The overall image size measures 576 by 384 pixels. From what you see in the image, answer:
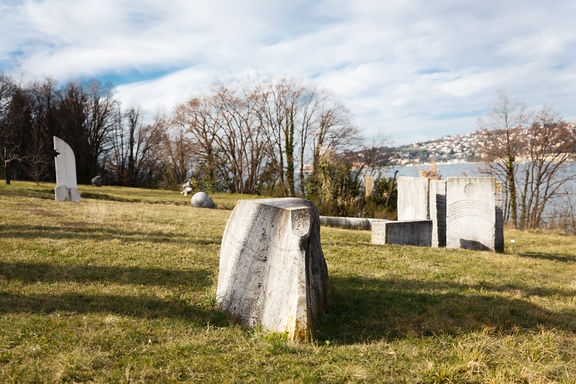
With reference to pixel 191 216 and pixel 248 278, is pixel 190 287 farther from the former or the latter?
pixel 191 216

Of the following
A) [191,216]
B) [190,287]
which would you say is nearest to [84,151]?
[191,216]

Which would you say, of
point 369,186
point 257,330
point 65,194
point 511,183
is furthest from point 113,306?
point 511,183

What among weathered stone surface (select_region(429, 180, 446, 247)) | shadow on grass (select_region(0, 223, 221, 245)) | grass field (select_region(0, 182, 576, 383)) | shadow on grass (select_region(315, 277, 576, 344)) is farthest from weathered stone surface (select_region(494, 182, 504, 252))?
shadow on grass (select_region(0, 223, 221, 245))

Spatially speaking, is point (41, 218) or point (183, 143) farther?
point (183, 143)

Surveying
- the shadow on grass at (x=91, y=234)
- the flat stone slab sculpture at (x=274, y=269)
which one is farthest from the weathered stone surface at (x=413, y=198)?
the flat stone slab sculpture at (x=274, y=269)

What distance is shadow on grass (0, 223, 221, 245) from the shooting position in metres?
8.23

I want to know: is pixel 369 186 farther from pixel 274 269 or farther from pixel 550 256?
pixel 274 269

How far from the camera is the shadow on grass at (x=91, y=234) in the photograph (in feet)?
27.0

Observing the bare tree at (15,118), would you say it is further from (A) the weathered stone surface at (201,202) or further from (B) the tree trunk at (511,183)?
(B) the tree trunk at (511,183)

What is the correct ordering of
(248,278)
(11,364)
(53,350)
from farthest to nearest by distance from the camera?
1. (248,278)
2. (53,350)
3. (11,364)

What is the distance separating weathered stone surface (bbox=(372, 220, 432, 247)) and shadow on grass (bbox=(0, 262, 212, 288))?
5.70m

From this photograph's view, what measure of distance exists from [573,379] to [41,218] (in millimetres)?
11261

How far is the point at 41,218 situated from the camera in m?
10.2

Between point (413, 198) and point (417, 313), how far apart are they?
800 cm
